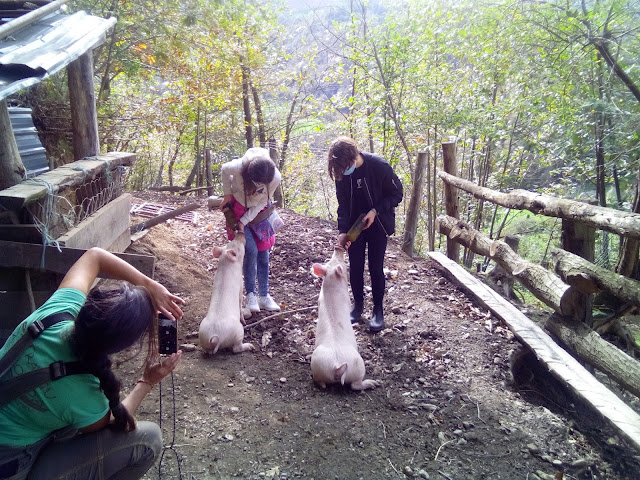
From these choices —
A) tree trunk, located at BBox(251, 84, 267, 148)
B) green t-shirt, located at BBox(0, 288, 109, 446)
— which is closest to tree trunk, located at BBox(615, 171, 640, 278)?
green t-shirt, located at BBox(0, 288, 109, 446)

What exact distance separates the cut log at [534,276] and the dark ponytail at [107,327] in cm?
340

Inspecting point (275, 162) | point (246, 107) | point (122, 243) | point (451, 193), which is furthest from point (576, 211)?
point (246, 107)

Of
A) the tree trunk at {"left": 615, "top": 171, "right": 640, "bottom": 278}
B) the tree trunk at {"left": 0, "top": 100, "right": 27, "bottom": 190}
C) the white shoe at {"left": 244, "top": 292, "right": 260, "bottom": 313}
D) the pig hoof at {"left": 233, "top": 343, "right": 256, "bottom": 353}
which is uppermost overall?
the tree trunk at {"left": 0, "top": 100, "right": 27, "bottom": 190}

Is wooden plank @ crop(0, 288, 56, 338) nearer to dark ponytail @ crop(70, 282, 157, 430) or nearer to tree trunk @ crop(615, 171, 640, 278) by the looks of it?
dark ponytail @ crop(70, 282, 157, 430)

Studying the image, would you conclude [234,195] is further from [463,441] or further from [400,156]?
[400,156]

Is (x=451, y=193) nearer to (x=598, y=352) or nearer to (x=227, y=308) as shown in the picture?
(x=598, y=352)

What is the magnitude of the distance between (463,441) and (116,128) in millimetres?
8245

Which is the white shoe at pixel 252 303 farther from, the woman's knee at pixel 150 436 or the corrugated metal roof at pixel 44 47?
the corrugated metal roof at pixel 44 47

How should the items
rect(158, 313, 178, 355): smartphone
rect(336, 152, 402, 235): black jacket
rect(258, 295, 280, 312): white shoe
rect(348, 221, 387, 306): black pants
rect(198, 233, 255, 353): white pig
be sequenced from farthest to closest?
rect(258, 295, 280, 312): white shoe → rect(348, 221, 387, 306): black pants → rect(336, 152, 402, 235): black jacket → rect(198, 233, 255, 353): white pig → rect(158, 313, 178, 355): smartphone

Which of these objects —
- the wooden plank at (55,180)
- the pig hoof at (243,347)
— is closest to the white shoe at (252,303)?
the pig hoof at (243,347)

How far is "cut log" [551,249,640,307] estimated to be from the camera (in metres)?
3.12

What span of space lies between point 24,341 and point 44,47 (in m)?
2.38

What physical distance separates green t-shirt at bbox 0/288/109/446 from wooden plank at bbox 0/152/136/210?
3.70 ft

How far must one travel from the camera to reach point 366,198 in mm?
3877
